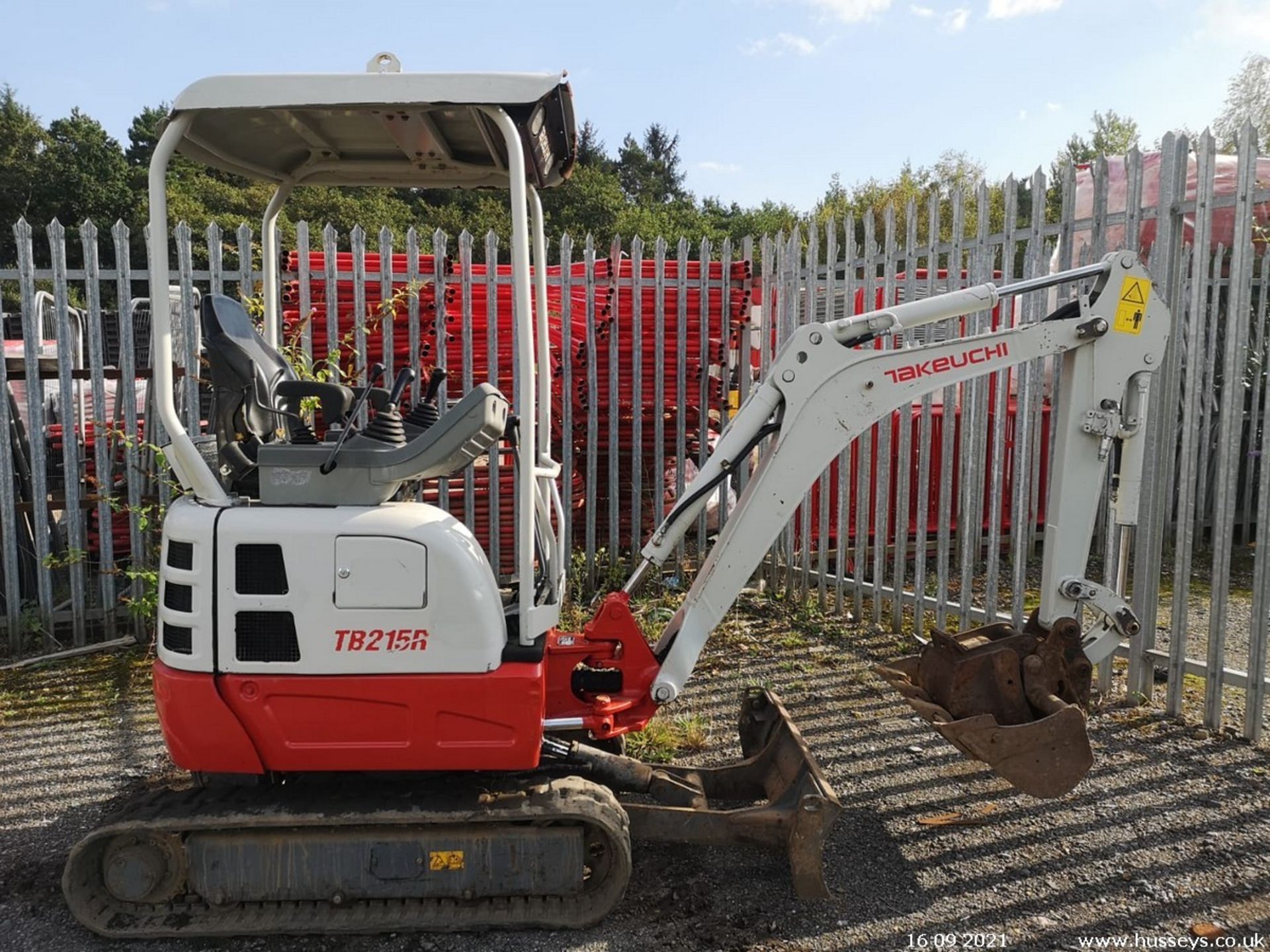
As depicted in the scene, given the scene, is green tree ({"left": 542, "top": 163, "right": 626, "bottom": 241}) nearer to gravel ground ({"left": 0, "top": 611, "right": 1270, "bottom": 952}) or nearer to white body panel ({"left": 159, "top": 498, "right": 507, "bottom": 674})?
gravel ground ({"left": 0, "top": 611, "right": 1270, "bottom": 952})

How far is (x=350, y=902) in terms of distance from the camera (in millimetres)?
3184

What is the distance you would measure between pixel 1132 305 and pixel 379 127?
3090mm

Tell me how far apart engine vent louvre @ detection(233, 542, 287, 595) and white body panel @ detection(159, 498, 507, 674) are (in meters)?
0.01

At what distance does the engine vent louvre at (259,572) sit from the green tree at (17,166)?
4845cm

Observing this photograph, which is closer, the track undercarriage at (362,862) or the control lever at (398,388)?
the track undercarriage at (362,862)

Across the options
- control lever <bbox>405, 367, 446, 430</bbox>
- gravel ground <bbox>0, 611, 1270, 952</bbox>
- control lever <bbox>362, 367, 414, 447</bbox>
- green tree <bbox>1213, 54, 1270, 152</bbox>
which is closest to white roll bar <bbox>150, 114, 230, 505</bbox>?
control lever <bbox>362, 367, 414, 447</bbox>

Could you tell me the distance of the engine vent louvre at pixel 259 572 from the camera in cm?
305

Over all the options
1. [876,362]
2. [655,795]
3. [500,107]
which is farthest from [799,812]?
[500,107]

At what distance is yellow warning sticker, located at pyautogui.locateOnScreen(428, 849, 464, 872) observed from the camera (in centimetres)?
313

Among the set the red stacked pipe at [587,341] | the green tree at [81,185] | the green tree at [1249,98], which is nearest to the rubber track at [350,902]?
the red stacked pipe at [587,341]

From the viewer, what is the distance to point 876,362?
3.51 m

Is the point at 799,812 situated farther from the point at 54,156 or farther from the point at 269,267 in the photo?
the point at 54,156

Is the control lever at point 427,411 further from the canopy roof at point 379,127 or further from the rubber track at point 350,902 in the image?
the rubber track at point 350,902

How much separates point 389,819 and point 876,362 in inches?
95.8
